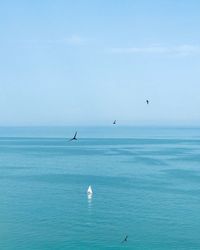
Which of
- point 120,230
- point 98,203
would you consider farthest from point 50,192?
point 120,230

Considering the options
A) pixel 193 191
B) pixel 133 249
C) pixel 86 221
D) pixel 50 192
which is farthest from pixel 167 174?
pixel 133 249

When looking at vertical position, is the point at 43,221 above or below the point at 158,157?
below

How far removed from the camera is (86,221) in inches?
2502

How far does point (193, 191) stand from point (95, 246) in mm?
37187

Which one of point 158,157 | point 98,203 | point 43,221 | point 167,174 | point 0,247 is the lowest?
point 0,247

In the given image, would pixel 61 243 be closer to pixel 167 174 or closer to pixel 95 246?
pixel 95 246

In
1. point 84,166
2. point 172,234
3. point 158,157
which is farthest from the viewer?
point 158,157

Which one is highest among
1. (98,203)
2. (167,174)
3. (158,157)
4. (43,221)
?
(158,157)

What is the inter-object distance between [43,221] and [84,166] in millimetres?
61525

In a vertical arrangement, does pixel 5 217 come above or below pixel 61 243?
above

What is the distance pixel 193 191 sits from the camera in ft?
278

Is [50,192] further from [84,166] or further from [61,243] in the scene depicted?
[84,166]

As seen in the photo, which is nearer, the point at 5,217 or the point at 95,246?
the point at 95,246

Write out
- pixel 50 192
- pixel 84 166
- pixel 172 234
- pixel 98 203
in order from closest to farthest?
pixel 172 234
pixel 98 203
pixel 50 192
pixel 84 166
